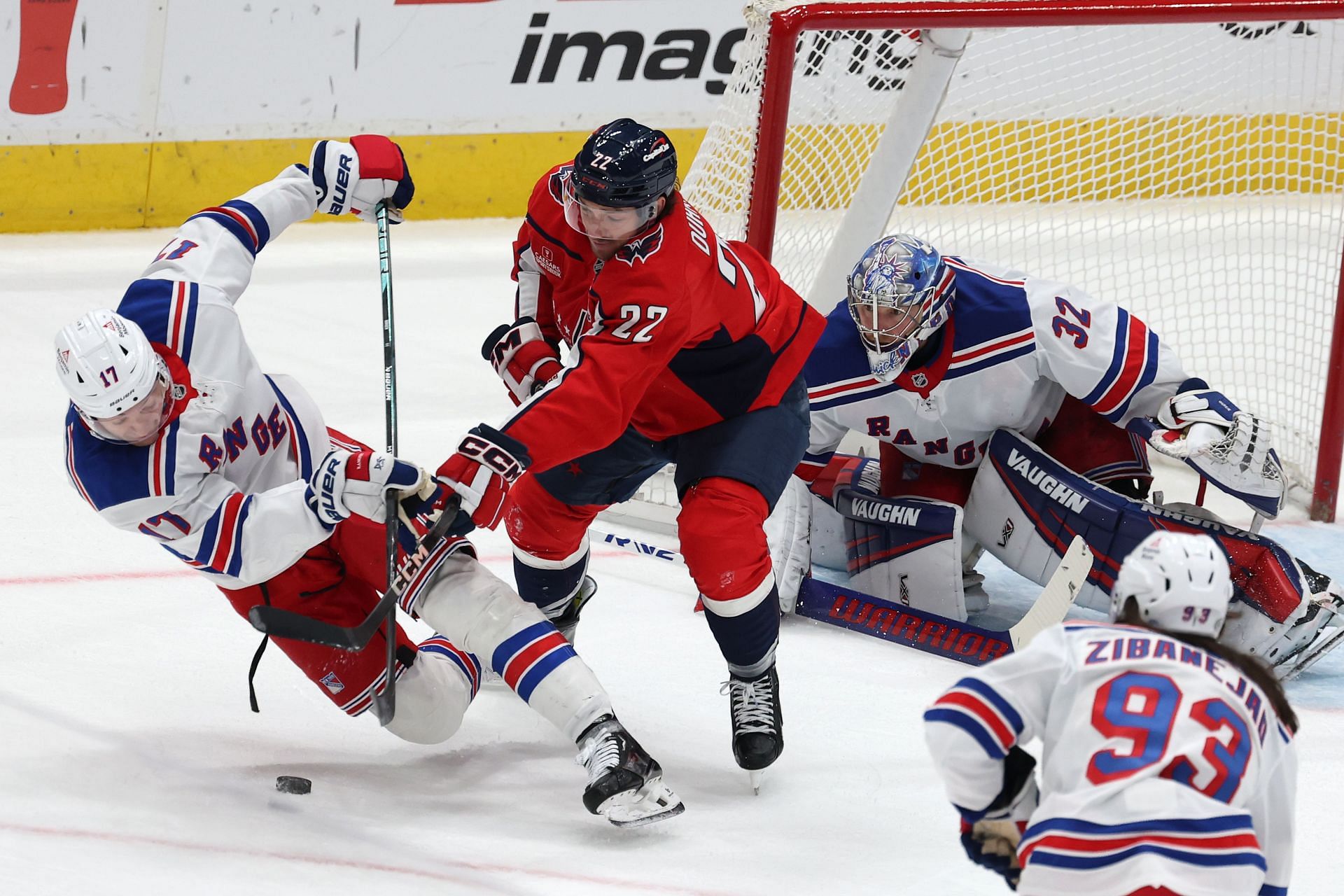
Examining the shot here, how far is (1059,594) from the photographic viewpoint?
3184mm

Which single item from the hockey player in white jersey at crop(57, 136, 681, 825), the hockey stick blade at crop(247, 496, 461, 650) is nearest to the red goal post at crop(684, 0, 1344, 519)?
the hockey player in white jersey at crop(57, 136, 681, 825)

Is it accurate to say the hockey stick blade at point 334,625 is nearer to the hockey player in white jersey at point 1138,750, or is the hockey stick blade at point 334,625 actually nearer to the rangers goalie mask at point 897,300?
the hockey player in white jersey at point 1138,750

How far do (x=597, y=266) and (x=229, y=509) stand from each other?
0.72m

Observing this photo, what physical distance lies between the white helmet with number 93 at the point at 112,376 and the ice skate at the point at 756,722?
1063 mm

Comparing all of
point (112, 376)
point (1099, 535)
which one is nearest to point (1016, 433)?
point (1099, 535)

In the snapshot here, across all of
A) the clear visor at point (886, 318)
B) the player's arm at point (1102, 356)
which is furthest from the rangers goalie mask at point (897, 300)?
the player's arm at point (1102, 356)

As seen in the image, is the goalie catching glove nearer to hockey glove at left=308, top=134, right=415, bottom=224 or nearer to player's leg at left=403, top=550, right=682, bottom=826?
player's leg at left=403, top=550, right=682, bottom=826

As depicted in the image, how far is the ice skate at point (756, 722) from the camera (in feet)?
8.95

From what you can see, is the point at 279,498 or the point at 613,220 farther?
the point at 613,220

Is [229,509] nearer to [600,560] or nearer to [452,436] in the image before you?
[600,560]

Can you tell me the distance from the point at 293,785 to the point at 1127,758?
1.52m

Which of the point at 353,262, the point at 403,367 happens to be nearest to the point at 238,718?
the point at 403,367

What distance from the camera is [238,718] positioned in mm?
3031

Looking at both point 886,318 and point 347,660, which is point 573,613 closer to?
point 347,660
